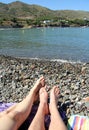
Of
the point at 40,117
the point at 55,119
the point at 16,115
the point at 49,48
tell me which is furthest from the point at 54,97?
the point at 49,48

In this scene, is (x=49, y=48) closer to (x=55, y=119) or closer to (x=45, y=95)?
(x=45, y=95)

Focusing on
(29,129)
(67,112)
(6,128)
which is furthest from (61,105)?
(6,128)

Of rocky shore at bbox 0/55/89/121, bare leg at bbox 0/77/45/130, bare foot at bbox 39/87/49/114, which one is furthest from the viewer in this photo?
rocky shore at bbox 0/55/89/121

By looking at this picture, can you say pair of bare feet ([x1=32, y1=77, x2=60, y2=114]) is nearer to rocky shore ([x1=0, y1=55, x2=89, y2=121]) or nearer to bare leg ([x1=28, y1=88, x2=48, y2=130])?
bare leg ([x1=28, y1=88, x2=48, y2=130])

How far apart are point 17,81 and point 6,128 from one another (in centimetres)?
589

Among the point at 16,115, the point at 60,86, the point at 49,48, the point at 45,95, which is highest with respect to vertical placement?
the point at 16,115

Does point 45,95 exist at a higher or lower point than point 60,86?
higher

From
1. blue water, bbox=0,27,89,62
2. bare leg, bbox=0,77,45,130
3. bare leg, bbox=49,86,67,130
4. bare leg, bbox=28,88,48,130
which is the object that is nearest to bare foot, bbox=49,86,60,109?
bare leg, bbox=49,86,67,130

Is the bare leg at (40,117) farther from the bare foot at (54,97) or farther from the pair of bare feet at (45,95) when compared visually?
the bare foot at (54,97)

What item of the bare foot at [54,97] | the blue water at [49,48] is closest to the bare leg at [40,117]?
the bare foot at [54,97]

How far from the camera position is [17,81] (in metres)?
10.1

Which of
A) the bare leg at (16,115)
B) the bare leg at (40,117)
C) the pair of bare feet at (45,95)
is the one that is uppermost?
the bare leg at (16,115)

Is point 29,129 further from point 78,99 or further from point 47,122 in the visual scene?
point 78,99

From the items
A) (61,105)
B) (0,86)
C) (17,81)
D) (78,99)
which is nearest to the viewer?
(61,105)
